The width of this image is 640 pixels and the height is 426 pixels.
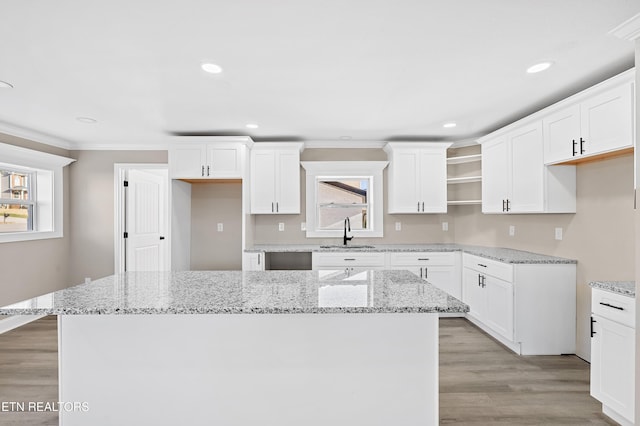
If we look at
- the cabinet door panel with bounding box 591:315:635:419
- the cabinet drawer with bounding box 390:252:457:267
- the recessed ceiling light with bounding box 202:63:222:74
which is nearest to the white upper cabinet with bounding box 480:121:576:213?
the cabinet drawer with bounding box 390:252:457:267

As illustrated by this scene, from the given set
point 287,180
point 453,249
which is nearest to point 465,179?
point 453,249

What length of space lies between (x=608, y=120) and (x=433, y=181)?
2150 mm

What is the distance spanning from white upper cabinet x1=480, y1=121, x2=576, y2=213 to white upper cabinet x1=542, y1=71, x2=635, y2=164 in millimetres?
152

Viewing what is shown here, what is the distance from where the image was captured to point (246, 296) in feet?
5.65

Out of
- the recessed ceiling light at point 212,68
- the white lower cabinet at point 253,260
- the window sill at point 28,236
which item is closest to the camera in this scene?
the recessed ceiling light at point 212,68

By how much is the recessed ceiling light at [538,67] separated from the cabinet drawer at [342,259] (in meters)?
2.49

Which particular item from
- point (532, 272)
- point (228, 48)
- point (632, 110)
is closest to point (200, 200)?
point (228, 48)

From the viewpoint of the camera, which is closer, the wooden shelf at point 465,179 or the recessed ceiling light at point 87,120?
the recessed ceiling light at point 87,120

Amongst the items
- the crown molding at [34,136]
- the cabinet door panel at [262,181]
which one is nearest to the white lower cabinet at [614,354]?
the cabinet door panel at [262,181]

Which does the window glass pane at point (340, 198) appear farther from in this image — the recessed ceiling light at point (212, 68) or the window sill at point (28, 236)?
the window sill at point (28, 236)

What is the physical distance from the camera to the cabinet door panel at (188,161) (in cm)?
418

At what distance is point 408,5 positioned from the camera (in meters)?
1.73

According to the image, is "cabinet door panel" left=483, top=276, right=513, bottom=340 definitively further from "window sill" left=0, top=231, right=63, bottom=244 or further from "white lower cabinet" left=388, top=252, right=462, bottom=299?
"window sill" left=0, top=231, right=63, bottom=244

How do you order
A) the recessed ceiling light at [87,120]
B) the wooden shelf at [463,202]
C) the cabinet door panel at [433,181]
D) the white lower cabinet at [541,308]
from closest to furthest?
1. the white lower cabinet at [541,308]
2. the recessed ceiling light at [87,120]
3. the wooden shelf at [463,202]
4. the cabinet door panel at [433,181]
